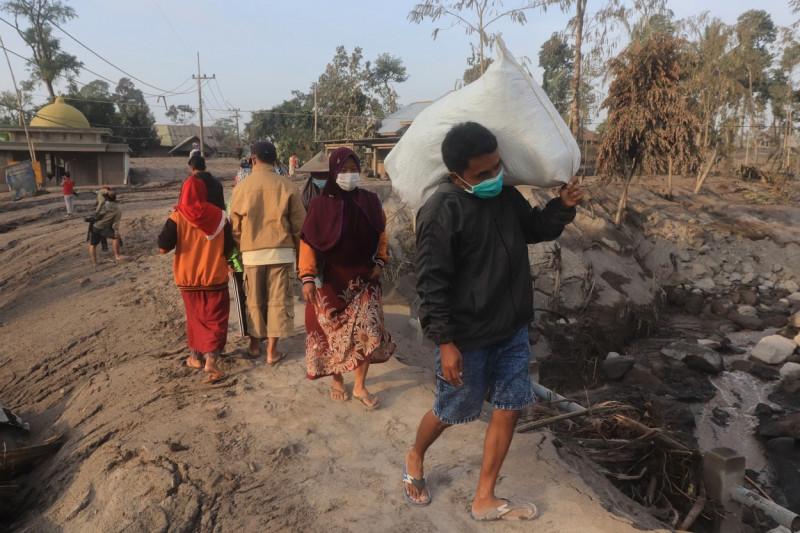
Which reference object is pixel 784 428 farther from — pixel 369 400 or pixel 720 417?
pixel 369 400

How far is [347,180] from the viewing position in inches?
135

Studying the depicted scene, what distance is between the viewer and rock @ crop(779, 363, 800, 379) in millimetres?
8984

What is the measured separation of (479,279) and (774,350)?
33.0ft

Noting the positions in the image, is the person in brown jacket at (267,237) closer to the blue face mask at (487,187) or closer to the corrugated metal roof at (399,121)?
the blue face mask at (487,187)

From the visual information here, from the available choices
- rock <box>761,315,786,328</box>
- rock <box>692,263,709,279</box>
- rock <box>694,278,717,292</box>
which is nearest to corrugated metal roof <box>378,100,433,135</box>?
rock <box>692,263,709,279</box>

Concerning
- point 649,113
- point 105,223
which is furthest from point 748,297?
point 105,223

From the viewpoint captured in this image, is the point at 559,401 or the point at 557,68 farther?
the point at 557,68

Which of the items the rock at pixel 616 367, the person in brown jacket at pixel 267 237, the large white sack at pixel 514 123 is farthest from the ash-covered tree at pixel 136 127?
the large white sack at pixel 514 123

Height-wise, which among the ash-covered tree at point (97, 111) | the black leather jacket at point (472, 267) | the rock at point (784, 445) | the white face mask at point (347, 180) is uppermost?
the ash-covered tree at point (97, 111)

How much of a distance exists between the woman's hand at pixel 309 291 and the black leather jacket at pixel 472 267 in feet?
4.65

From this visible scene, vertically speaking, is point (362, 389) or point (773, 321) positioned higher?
point (362, 389)

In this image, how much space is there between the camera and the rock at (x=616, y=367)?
9070 millimetres

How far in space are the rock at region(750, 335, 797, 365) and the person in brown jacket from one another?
9344 mm

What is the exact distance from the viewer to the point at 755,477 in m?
6.66
